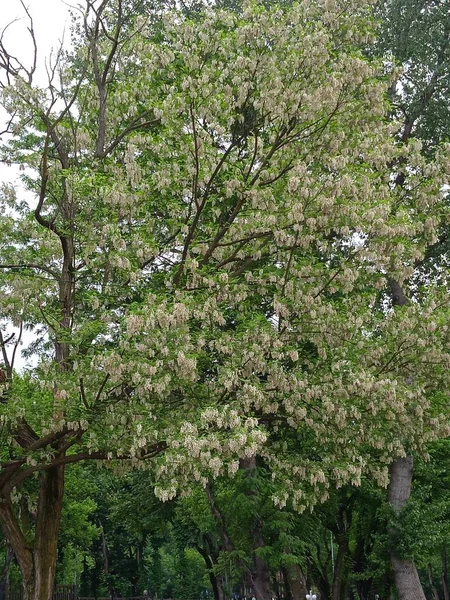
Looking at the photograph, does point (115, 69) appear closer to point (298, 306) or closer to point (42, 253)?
point (42, 253)

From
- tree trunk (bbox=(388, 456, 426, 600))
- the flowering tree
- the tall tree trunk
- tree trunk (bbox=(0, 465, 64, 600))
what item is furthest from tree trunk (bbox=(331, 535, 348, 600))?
tree trunk (bbox=(0, 465, 64, 600))

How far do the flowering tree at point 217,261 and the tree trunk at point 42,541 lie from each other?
4 centimetres

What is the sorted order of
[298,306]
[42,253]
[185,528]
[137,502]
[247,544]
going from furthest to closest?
[185,528]
[137,502]
[247,544]
[42,253]
[298,306]

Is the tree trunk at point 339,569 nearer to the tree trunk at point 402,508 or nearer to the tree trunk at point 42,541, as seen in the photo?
the tree trunk at point 402,508

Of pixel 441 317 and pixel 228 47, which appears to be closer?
pixel 228 47

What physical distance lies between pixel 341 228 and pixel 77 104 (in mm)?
7235

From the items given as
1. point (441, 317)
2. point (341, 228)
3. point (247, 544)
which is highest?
point (341, 228)

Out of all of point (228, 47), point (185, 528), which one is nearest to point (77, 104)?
point (228, 47)

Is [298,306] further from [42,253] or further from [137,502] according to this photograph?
[137,502]

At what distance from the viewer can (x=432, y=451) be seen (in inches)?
934

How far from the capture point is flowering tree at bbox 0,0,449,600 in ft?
43.4

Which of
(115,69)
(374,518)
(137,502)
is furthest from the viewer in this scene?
(137,502)

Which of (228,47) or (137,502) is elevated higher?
(228,47)

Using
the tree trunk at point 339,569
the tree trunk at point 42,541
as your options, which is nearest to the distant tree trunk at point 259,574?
the tree trunk at point 339,569
